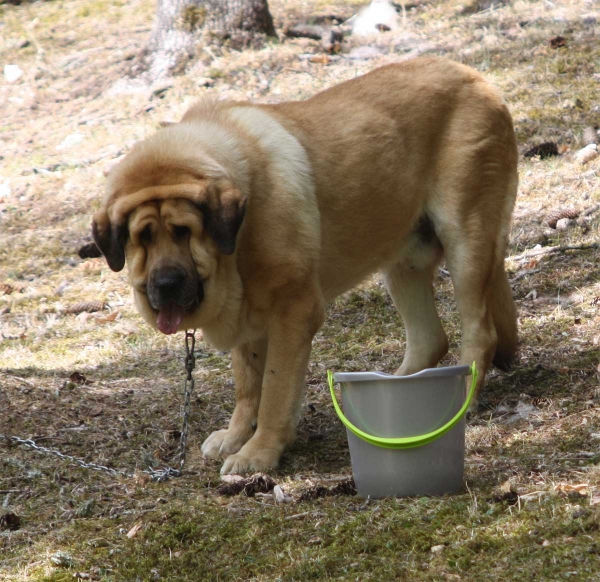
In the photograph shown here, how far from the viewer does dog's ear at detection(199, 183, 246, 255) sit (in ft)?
13.2

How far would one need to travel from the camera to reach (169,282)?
3.98 metres

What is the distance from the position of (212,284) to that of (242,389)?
86 cm

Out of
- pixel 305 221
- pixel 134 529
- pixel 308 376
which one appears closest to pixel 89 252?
pixel 308 376

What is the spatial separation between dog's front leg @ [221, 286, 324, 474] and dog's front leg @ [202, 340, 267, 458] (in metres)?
0.32

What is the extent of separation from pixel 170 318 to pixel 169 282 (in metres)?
0.32

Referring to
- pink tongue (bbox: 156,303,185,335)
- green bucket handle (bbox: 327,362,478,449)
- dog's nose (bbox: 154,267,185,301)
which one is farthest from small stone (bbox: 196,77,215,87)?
green bucket handle (bbox: 327,362,478,449)

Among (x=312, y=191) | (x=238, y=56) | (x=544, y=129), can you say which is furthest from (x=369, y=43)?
(x=312, y=191)

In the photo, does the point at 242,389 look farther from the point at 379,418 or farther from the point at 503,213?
the point at 503,213

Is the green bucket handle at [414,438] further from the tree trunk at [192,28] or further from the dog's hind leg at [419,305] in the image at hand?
the tree trunk at [192,28]

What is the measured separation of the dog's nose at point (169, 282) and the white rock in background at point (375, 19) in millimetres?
8384

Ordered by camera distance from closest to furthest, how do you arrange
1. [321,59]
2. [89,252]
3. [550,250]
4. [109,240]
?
[109,240]
[550,250]
[89,252]
[321,59]

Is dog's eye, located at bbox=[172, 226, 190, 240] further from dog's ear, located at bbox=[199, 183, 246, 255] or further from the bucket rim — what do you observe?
the bucket rim

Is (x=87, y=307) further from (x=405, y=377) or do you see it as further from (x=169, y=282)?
(x=405, y=377)

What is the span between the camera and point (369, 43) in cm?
1138
